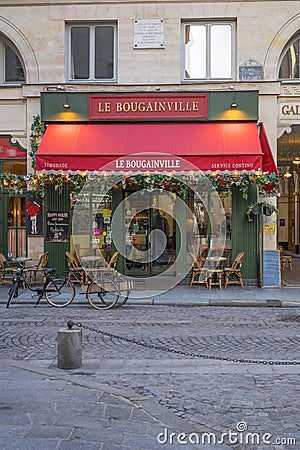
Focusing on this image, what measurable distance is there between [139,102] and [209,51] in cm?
259

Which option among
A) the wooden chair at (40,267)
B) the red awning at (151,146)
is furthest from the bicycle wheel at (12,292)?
the red awning at (151,146)

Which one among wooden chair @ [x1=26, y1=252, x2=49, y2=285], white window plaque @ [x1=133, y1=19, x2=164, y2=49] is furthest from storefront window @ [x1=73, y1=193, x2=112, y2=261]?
white window plaque @ [x1=133, y1=19, x2=164, y2=49]

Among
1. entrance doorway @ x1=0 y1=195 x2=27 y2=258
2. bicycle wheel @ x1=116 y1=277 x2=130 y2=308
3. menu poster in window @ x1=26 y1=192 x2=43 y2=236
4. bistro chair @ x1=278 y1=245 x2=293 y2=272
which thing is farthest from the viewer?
bistro chair @ x1=278 y1=245 x2=293 y2=272

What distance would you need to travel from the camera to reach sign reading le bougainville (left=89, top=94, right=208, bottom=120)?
1582 centimetres

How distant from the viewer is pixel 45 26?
16.4 metres

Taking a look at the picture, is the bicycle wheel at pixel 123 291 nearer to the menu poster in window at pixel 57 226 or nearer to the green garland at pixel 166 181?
the green garland at pixel 166 181

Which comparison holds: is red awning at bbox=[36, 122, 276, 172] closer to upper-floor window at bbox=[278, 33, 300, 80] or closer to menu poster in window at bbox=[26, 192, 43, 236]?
menu poster in window at bbox=[26, 192, 43, 236]

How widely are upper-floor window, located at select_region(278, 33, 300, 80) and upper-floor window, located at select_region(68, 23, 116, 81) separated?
4.93 metres

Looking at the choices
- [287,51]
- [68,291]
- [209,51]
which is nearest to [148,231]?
[68,291]

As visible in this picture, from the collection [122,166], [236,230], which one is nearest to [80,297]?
[122,166]

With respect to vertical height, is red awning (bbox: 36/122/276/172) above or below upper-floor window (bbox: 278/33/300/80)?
below

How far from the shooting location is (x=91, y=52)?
16609mm

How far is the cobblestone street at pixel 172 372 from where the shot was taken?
5.23 metres

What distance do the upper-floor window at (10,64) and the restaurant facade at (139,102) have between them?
2.6 inches
